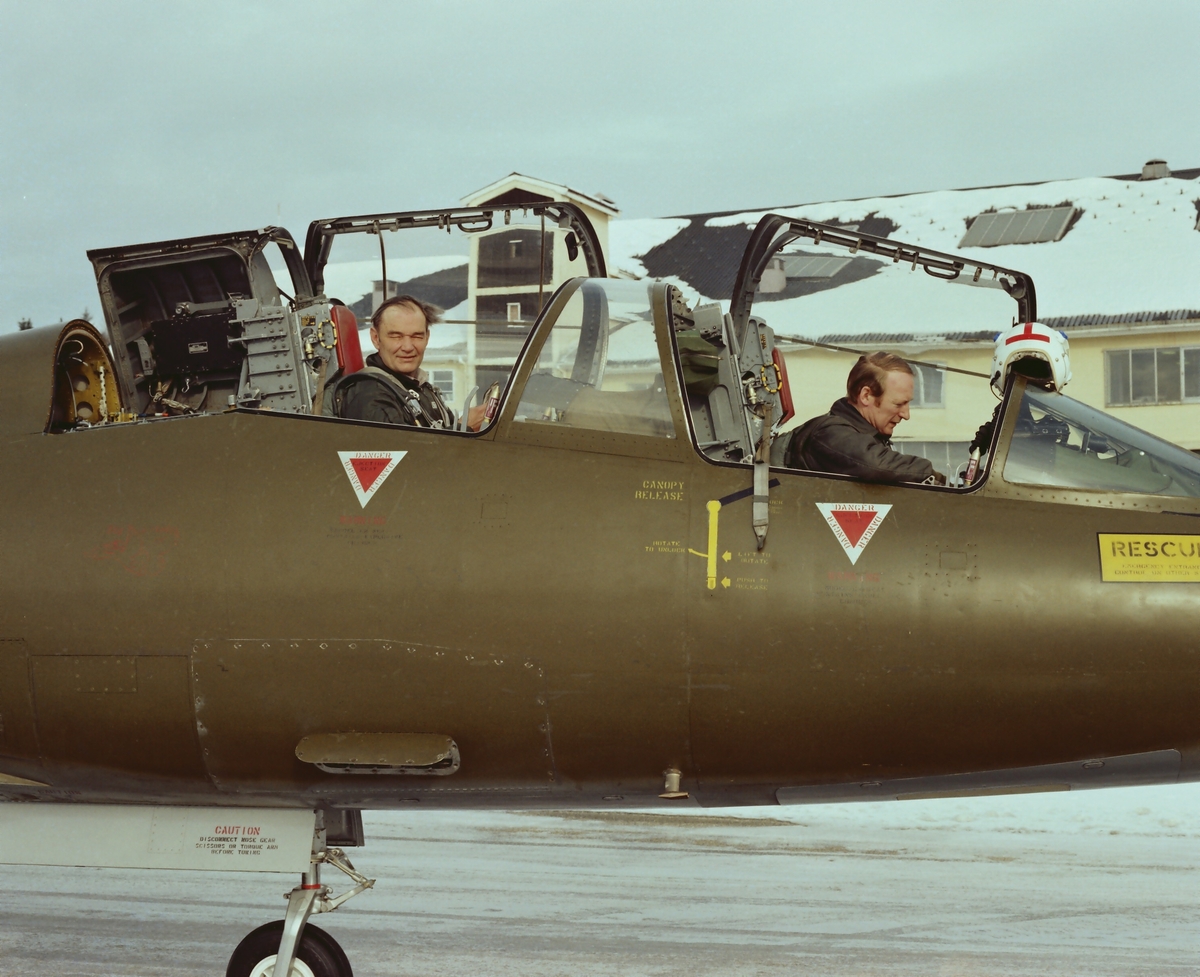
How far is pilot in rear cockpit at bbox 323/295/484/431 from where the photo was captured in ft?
17.4

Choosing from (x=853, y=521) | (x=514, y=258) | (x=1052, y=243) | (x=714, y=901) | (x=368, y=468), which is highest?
(x=1052, y=243)

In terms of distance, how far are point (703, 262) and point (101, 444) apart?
26001mm

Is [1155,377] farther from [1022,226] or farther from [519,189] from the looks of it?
[519,189]

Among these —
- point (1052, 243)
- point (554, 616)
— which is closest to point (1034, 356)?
point (554, 616)

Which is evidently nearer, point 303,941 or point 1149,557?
point 1149,557

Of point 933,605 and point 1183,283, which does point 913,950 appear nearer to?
point 933,605

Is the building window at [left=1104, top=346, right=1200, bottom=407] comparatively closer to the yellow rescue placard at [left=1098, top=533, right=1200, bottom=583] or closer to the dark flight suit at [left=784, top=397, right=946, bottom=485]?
the dark flight suit at [left=784, top=397, right=946, bottom=485]

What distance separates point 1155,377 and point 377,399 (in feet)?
80.6

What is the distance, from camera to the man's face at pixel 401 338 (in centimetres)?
582

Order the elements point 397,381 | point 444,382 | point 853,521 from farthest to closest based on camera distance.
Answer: point 444,382, point 397,381, point 853,521

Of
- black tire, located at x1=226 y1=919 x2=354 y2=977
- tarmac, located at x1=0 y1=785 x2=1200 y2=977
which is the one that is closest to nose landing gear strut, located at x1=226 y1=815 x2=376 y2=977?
black tire, located at x1=226 y1=919 x2=354 y2=977

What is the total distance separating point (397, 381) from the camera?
18.4 ft

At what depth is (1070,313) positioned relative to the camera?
27.1 meters

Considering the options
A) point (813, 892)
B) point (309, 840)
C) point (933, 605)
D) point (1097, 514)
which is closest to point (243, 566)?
point (309, 840)
